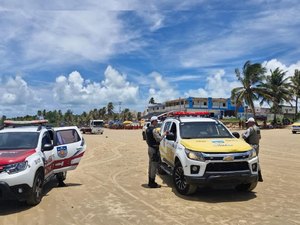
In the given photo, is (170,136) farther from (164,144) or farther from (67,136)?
(67,136)

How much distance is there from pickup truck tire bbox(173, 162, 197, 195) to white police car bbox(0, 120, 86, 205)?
9.44ft

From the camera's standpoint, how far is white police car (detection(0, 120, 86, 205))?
23.5 feet

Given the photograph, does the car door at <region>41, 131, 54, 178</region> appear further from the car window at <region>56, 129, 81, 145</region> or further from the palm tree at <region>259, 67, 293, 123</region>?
the palm tree at <region>259, 67, 293, 123</region>

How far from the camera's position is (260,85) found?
55125 millimetres

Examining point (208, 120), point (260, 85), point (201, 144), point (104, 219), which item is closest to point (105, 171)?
point (208, 120)

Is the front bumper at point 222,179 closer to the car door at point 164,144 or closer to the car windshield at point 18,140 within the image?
the car door at point 164,144

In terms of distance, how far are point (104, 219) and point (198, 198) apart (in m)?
2.58

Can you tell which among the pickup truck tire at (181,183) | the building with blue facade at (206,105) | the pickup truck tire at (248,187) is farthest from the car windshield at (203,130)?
the building with blue facade at (206,105)

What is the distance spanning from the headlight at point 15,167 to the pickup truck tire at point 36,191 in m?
0.48

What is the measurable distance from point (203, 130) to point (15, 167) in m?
4.96

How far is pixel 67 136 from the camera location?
416 inches

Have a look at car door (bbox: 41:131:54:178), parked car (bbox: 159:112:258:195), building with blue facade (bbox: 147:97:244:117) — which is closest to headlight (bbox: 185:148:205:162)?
parked car (bbox: 159:112:258:195)

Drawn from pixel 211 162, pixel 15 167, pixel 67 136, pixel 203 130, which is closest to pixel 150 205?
pixel 211 162

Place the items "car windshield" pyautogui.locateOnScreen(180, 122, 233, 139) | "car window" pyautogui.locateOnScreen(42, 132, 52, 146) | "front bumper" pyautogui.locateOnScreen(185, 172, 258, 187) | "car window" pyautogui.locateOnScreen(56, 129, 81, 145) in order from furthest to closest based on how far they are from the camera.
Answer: "car window" pyautogui.locateOnScreen(56, 129, 81, 145)
"car windshield" pyautogui.locateOnScreen(180, 122, 233, 139)
"car window" pyautogui.locateOnScreen(42, 132, 52, 146)
"front bumper" pyautogui.locateOnScreen(185, 172, 258, 187)
